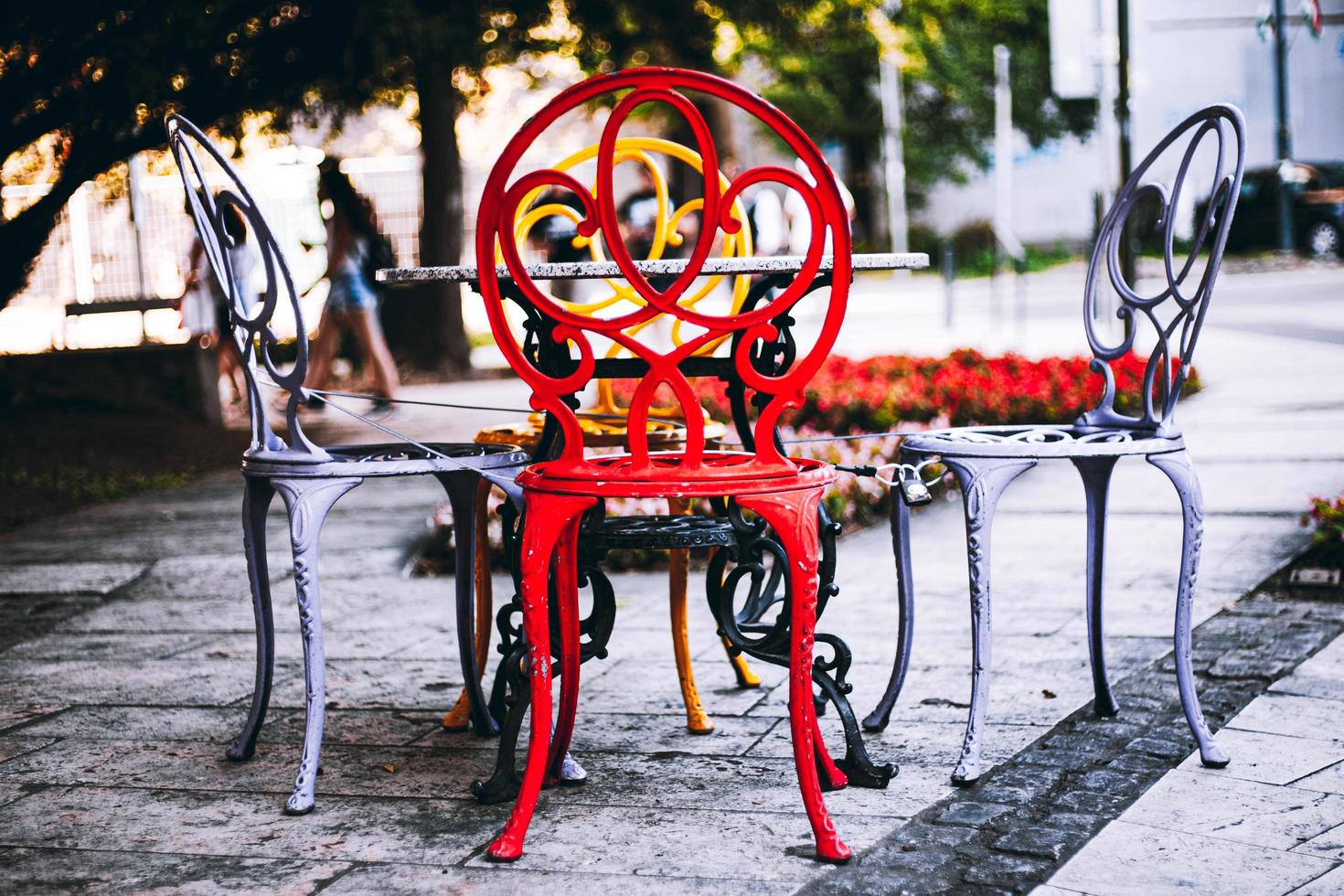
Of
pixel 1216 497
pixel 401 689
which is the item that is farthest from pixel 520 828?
pixel 1216 497

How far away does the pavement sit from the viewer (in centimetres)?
257

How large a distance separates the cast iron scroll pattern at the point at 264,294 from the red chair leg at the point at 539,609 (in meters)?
0.59

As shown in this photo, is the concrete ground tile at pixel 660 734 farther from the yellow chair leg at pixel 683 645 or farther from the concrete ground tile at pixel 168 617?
the concrete ground tile at pixel 168 617

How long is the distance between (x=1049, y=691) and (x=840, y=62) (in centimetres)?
3077

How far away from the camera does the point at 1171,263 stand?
3.32 metres

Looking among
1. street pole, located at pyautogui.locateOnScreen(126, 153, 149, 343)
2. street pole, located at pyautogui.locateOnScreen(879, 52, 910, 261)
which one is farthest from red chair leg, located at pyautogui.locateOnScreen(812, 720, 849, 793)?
street pole, located at pyautogui.locateOnScreen(879, 52, 910, 261)

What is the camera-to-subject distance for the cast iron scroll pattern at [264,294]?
9.89 ft

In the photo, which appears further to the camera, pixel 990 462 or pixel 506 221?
pixel 990 462

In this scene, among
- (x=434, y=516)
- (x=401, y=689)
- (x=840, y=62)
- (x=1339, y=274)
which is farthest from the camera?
(x=840, y=62)

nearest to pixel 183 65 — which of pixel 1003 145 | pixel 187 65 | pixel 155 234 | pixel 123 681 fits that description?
pixel 187 65

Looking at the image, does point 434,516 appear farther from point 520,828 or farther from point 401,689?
point 520,828

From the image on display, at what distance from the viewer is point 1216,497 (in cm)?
612

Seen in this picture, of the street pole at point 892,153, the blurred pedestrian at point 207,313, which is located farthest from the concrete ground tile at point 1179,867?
the street pole at point 892,153

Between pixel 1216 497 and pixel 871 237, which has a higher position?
pixel 871 237
